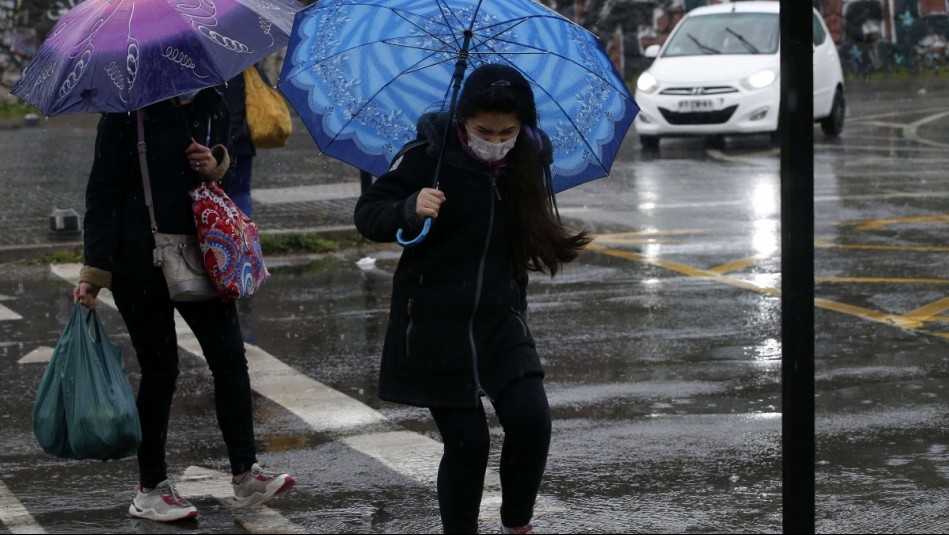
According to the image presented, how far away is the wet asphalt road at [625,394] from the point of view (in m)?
5.70

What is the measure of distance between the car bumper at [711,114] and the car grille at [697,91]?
42 millimetres

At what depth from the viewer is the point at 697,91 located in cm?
1916

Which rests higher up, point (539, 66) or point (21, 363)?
point (539, 66)

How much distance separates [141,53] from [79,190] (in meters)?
11.1

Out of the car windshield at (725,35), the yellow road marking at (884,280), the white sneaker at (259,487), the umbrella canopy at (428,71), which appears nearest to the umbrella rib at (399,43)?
the umbrella canopy at (428,71)

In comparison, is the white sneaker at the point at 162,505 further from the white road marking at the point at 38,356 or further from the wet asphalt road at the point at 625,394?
the white road marking at the point at 38,356

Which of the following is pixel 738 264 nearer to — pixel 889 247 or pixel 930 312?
pixel 889 247

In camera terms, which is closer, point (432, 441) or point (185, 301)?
point (185, 301)

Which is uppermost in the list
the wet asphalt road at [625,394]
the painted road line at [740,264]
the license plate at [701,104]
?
the license plate at [701,104]

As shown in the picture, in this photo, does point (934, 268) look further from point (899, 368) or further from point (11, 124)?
point (11, 124)

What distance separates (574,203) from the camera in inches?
585

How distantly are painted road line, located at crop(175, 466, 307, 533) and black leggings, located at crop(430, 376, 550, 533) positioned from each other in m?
0.93

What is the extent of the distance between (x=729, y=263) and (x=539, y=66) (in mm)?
6279

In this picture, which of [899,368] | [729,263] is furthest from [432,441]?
[729,263]
